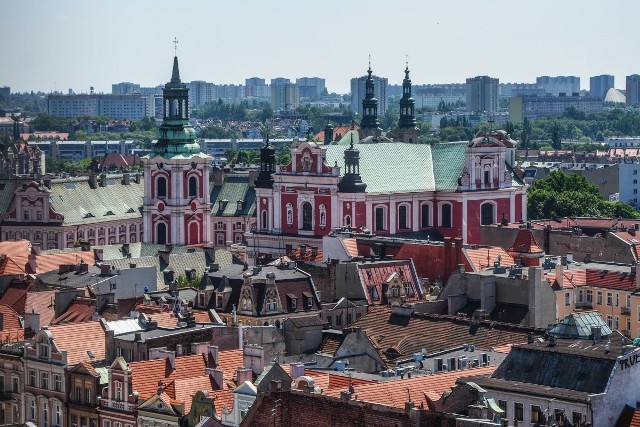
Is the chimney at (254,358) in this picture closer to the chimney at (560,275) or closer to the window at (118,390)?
the window at (118,390)

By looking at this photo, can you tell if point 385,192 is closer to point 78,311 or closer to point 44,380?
point 78,311

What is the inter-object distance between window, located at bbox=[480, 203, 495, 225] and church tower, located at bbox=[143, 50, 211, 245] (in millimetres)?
20361

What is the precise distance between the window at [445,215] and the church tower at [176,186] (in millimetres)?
18393

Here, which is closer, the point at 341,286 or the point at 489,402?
the point at 489,402

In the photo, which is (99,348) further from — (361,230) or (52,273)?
(361,230)

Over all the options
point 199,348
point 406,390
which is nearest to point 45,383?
point 199,348

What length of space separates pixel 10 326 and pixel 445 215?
151 feet

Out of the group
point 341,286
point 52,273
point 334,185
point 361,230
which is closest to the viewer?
point 341,286

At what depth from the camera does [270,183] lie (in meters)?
110

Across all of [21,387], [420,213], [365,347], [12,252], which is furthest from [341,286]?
[420,213]

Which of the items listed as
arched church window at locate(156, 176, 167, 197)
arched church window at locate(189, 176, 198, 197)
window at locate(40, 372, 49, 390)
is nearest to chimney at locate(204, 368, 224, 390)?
window at locate(40, 372, 49, 390)

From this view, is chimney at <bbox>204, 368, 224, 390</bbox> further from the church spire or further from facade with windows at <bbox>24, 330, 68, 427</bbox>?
the church spire

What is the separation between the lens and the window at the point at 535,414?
46.9 m

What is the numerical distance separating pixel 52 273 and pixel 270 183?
97.6 ft
